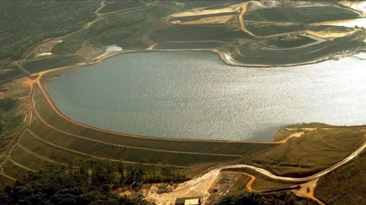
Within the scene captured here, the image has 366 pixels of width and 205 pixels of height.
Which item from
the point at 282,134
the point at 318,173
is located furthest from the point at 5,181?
the point at 318,173

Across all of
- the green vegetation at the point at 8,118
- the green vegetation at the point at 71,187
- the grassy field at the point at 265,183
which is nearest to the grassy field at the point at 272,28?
the green vegetation at the point at 8,118

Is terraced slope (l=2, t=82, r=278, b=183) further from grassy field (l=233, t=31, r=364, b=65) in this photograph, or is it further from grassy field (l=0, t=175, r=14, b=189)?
grassy field (l=233, t=31, r=364, b=65)

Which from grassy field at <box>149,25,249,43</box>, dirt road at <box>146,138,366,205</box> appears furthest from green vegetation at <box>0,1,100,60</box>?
dirt road at <box>146,138,366,205</box>

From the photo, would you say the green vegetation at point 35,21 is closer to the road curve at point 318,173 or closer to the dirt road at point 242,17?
the dirt road at point 242,17

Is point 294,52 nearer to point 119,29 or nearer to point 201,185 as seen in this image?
point 201,185

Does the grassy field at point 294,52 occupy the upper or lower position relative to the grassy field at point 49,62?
upper

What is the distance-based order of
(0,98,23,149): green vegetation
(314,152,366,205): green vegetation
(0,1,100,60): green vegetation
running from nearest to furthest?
(314,152,366,205): green vegetation → (0,98,23,149): green vegetation → (0,1,100,60): green vegetation
